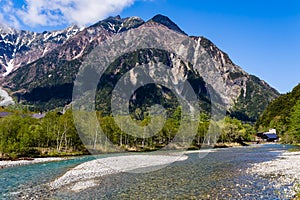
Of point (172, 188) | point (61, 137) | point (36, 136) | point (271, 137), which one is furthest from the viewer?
point (271, 137)

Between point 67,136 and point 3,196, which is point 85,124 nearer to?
point 67,136

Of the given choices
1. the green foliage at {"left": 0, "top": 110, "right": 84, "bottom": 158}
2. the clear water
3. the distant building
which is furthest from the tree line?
the distant building

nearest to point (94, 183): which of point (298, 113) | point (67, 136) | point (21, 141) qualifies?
point (21, 141)

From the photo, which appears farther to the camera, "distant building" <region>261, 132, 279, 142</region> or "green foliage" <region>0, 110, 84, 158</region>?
"distant building" <region>261, 132, 279, 142</region>

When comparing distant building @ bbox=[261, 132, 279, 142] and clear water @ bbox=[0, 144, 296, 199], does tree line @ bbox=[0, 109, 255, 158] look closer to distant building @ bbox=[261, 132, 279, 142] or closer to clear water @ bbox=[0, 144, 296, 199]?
clear water @ bbox=[0, 144, 296, 199]

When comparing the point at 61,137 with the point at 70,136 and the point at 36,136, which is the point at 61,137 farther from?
the point at 36,136

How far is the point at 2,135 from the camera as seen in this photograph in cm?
7275

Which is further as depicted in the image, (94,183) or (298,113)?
(298,113)

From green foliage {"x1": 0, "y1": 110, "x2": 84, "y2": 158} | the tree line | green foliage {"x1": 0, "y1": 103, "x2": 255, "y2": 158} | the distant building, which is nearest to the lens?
green foliage {"x1": 0, "y1": 110, "x2": 84, "y2": 158}

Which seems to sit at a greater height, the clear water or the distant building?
the distant building

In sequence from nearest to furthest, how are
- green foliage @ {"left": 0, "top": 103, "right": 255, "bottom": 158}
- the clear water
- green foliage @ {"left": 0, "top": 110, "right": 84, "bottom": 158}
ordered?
the clear water
green foliage @ {"left": 0, "top": 110, "right": 84, "bottom": 158}
green foliage @ {"left": 0, "top": 103, "right": 255, "bottom": 158}

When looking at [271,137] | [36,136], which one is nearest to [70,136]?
[36,136]

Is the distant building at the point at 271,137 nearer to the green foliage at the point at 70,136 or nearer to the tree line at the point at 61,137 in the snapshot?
the green foliage at the point at 70,136

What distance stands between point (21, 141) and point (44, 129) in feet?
46.8
